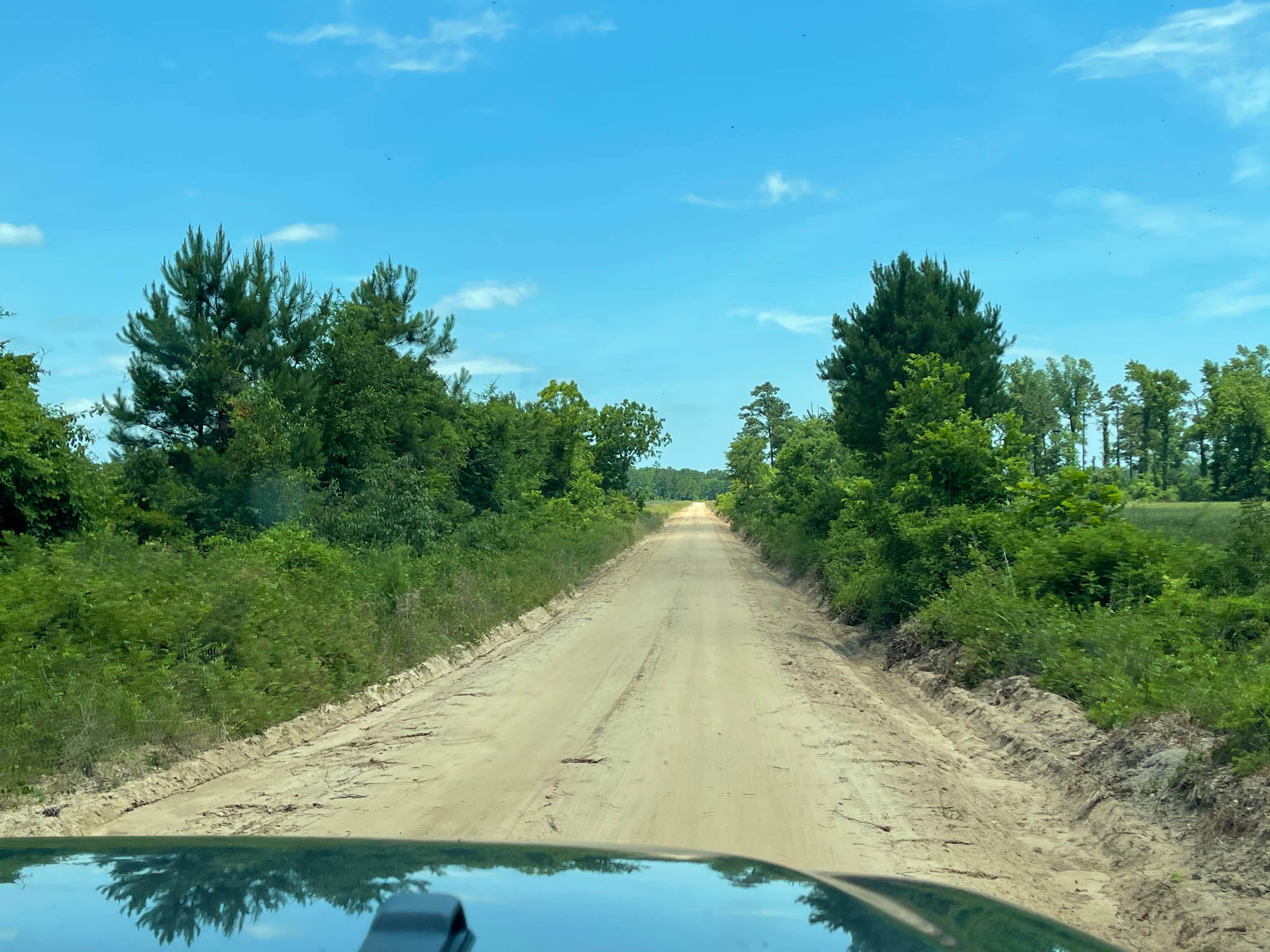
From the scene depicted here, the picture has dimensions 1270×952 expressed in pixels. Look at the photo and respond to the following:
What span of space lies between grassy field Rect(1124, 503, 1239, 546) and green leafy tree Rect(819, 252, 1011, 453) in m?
5.14

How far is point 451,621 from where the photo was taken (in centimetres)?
1544

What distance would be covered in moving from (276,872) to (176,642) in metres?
7.61

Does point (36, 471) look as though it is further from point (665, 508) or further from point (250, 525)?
point (665, 508)

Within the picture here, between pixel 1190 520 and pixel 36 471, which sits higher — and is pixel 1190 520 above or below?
below

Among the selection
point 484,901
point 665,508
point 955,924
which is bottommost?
point 955,924

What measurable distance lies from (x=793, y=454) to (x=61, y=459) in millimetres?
30144

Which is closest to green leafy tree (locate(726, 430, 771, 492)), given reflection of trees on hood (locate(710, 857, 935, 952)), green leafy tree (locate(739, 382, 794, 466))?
green leafy tree (locate(739, 382, 794, 466))

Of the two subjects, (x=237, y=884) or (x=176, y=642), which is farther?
(x=176, y=642)

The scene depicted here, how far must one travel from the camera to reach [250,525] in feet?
69.7

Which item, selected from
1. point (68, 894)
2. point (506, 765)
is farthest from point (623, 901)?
point (506, 765)

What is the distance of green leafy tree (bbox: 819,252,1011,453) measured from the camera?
24984 mm

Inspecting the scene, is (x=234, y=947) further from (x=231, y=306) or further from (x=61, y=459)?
(x=231, y=306)

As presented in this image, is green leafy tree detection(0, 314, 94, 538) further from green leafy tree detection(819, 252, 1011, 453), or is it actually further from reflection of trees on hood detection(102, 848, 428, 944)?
green leafy tree detection(819, 252, 1011, 453)

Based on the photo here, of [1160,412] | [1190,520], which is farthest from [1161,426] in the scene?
[1190,520]
